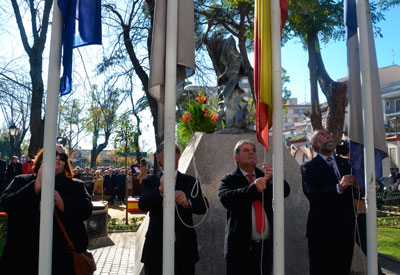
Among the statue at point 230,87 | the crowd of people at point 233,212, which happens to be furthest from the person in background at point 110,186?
the crowd of people at point 233,212

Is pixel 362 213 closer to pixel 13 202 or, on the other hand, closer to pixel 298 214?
pixel 298 214

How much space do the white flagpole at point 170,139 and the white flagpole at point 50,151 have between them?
87 centimetres

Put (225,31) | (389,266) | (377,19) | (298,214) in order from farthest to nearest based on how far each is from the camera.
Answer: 1. (225,31)
2. (377,19)
3. (389,266)
4. (298,214)

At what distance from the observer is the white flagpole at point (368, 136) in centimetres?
334

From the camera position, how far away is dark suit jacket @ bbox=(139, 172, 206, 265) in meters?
3.80

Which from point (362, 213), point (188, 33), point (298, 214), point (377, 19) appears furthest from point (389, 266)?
point (377, 19)

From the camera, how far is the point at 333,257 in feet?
13.4

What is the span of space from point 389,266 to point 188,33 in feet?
18.7

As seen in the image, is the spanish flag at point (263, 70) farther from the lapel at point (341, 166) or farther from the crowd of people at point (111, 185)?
the crowd of people at point (111, 185)

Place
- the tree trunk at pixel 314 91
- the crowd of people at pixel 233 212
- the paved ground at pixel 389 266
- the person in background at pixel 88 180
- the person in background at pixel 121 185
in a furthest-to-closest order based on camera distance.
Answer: the person in background at pixel 121 185
the person in background at pixel 88 180
the tree trunk at pixel 314 91
the paved ground at pixel 389 266
the crowd of people at pixel 233 212

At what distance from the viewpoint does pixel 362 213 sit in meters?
4.61

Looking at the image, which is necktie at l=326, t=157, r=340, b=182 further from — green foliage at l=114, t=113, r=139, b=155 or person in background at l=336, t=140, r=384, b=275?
green foliage at l=114, t=113, r=139, b=155

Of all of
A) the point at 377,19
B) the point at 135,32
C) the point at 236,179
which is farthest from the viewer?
the point at 135,32

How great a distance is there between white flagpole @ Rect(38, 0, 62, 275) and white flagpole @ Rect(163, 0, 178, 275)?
875 mm
